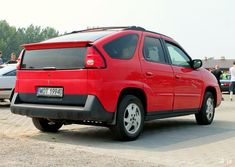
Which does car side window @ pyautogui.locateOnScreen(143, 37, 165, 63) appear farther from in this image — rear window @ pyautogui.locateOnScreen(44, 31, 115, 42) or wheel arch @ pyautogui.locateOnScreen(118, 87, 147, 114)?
rear window @ pyautogui.locateOnScreen(44, 31, 115, 42)

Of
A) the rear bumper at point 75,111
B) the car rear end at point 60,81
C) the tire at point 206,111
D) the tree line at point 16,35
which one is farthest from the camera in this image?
the tree line at point 16,35

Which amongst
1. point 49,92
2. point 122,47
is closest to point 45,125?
point 49,92

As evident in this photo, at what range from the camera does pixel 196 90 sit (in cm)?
952

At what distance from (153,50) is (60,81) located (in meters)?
1.98

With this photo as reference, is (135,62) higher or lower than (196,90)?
higher

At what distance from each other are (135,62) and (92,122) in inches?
47.3

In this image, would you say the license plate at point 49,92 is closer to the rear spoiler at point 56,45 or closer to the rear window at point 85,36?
the rear spoiler at point 56,45

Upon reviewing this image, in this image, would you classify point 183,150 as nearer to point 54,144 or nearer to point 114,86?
point 114,86

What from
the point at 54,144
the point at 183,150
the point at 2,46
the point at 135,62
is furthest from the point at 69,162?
the point at 2,46

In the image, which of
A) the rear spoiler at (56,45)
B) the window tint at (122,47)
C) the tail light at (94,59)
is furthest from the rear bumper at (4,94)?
the tail light at (94,59)

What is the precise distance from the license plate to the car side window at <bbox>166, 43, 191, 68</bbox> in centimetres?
257

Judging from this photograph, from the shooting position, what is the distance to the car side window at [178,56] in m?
8.93

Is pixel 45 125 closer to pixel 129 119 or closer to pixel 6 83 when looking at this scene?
pixel 129 119

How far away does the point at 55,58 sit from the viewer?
7363 mm
